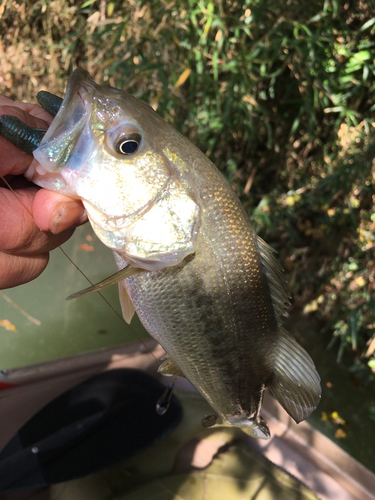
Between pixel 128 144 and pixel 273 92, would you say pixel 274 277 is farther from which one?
pixel 273 92

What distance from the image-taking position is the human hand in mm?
770

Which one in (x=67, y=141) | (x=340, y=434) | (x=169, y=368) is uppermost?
(x=67, y=141)

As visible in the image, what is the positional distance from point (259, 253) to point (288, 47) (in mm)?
2009

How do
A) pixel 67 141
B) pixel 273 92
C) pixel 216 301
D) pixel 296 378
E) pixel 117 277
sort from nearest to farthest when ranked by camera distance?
pixel 67 141 → pixel 117 277 → pixel 216 301 → pixel 296 378 → pixel 273 92

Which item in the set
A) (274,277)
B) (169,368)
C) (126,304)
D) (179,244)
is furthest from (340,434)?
(179,244)

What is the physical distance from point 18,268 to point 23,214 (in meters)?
0.19

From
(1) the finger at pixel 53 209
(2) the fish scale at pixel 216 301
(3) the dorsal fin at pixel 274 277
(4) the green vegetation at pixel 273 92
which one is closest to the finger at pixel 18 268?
(1) the finger at pixel 53 209

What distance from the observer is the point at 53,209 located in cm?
77

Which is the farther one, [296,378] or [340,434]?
[340,434]

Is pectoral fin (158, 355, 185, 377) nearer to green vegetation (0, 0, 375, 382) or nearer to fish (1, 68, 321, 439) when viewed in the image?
fish (1, 68, 321, 439)

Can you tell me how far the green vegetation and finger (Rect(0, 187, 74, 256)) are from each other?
1534 mm

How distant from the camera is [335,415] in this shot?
2.81m

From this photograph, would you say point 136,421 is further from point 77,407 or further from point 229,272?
point 229,272

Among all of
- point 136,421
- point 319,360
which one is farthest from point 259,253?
point 319,360
